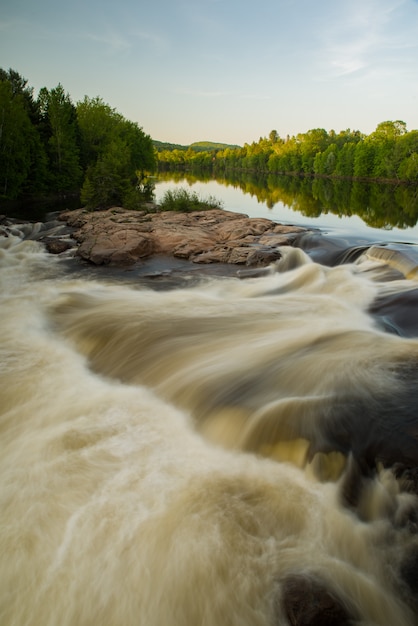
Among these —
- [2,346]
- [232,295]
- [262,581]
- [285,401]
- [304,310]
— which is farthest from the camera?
[232,295]

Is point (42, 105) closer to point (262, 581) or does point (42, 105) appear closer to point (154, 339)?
point (154, 339)

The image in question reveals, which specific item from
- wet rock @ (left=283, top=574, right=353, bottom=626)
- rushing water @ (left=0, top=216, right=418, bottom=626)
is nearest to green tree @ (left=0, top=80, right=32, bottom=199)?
rushing water @ (left=0, top=216, right=418, bottom=626)

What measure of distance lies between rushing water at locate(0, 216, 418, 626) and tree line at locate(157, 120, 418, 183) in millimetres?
62086

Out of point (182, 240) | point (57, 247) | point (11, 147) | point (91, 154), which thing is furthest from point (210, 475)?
point (91, 154)

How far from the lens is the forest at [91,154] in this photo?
84.0ft

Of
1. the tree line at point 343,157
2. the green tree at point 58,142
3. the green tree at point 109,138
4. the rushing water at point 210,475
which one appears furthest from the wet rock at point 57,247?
the tree line at point 343,157

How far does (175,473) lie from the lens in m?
3.73

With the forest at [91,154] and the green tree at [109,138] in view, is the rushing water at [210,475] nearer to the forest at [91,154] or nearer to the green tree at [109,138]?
the forest at [91,154]

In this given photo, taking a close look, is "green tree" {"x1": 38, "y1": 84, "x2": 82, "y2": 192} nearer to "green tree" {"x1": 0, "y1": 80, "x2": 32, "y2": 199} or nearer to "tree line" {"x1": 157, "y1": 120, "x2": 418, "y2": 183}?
"green tree" {"x1": 0, "y1": 80, "x2": 32, "y2": 199}

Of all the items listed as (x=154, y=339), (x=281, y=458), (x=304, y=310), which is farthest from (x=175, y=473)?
(x=304, y=310)

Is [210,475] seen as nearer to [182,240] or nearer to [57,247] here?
[182,240]

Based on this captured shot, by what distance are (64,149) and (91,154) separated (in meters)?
10.8

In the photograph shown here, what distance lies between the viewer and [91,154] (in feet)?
153

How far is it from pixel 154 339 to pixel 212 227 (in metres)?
11.8
